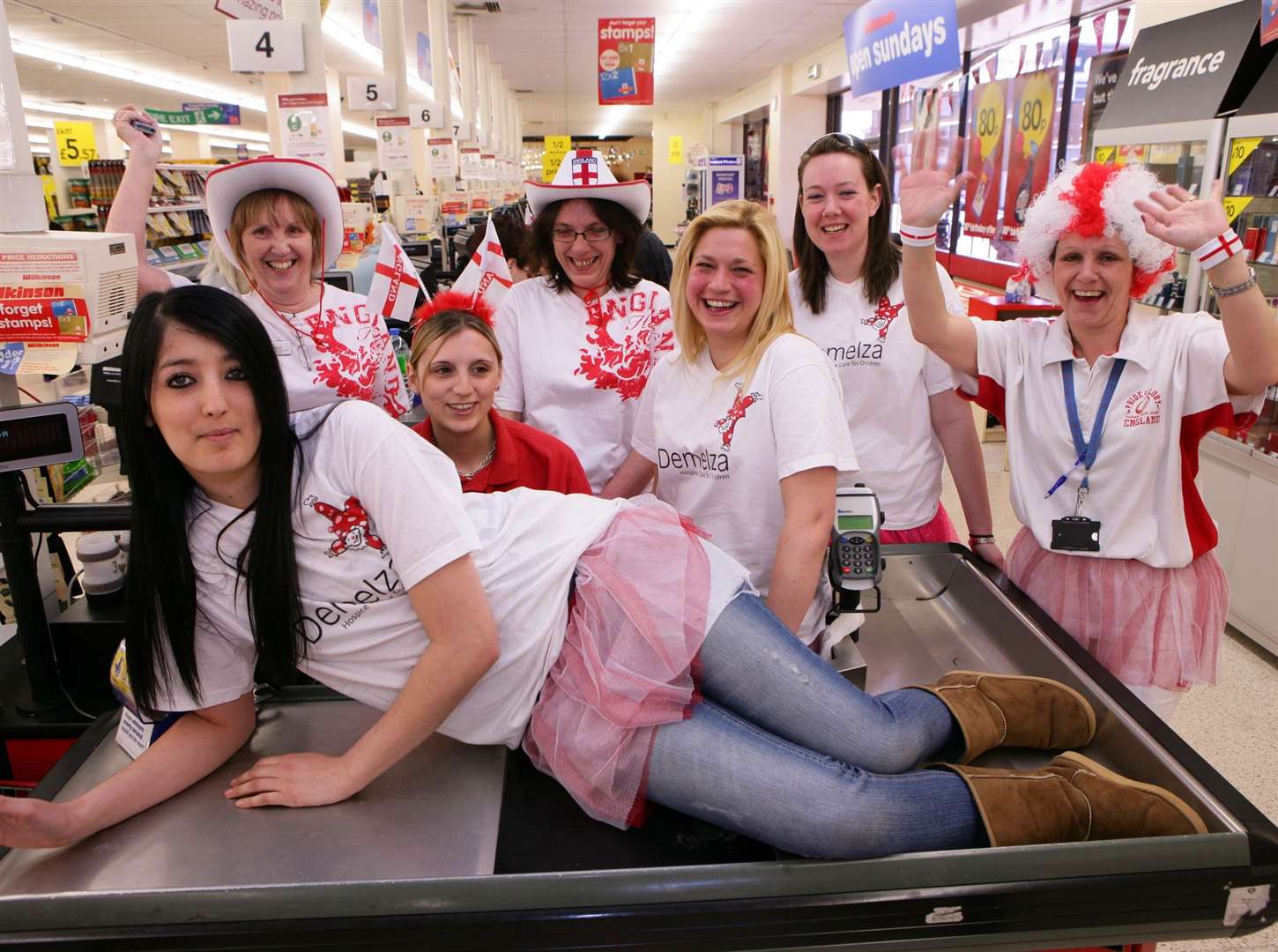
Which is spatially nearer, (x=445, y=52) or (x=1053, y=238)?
(x=1053, y=238)

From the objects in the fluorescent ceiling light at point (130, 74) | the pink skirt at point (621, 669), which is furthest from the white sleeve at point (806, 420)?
the fluorescent ceiling light at point (130, 74)

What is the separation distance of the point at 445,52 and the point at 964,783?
34.3 ft

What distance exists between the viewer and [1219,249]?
171 centimetres

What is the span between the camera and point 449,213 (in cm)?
1126

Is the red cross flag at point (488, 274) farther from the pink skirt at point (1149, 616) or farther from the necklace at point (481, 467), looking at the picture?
the pink skirt at point (1149, 616)

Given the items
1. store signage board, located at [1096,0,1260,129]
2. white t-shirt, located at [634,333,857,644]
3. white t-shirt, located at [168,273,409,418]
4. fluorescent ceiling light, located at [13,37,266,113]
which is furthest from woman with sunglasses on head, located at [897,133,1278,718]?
fluorescent ceiling light, located at [13,37,266,113]

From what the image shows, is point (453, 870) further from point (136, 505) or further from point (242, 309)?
point (242, 309)

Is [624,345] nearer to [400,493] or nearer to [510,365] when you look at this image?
[510,365]

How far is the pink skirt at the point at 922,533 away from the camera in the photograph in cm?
251

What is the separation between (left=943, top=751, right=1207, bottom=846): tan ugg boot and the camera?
1.40m

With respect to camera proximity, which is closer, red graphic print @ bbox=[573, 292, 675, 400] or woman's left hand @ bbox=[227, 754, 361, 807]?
woman's left hand @ bbox=[227, 754, 361, 807]

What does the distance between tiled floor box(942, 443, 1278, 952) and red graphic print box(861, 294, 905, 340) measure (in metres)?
1.64

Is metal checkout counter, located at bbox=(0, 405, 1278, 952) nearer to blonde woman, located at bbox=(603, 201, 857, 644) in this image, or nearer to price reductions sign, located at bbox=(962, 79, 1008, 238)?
blonde woman, located at bbox=(603, 201, 857, 644)

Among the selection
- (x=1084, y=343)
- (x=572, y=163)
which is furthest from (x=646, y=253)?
(x=1084, y=343)
